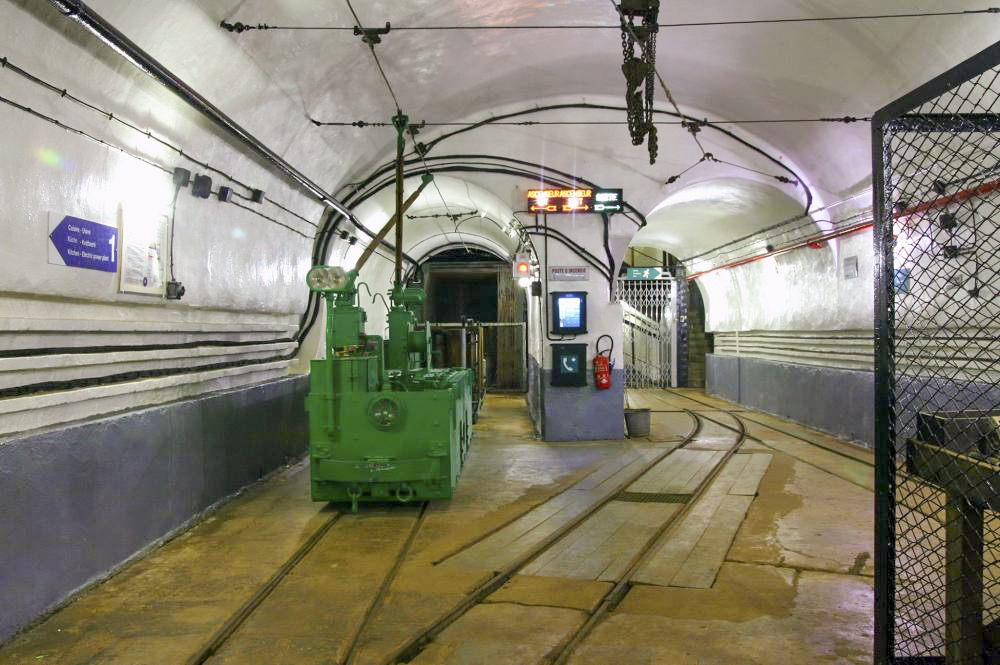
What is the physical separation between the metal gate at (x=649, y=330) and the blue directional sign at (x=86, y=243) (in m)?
15.8

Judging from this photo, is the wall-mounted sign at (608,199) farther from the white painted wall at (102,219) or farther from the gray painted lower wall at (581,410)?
the white painted wall at (102,219)

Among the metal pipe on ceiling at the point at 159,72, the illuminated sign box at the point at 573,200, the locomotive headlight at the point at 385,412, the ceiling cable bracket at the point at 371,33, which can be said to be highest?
the ceiling cable bracket at the point at 371,33

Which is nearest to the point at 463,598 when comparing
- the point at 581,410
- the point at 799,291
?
the point at 581,410

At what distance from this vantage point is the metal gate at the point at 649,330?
64.3 feet

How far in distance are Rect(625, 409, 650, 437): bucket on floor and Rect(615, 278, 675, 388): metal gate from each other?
28.4ft

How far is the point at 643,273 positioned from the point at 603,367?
8.24m

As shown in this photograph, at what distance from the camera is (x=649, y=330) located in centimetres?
1970

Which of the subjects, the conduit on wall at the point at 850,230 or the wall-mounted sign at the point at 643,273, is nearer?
the conduit on wall at the point at 850,230

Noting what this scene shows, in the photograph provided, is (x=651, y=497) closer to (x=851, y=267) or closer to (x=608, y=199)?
(x=608, y=199)

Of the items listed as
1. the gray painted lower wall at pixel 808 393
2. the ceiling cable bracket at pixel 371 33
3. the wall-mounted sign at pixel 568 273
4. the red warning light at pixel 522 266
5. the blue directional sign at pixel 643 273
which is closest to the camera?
the ceiling cable bracket at pixel 371 33

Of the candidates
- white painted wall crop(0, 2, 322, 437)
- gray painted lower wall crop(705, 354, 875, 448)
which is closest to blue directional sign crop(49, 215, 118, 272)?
white painted wall crop(0, 2, 322, 437)

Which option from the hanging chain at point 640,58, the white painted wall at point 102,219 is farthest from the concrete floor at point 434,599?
the hanging chain at point 640,58

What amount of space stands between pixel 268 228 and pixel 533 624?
19.4ft

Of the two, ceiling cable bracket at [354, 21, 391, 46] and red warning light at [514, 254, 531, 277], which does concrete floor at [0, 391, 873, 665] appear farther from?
red warning light at [514, 254, 531, 277]
